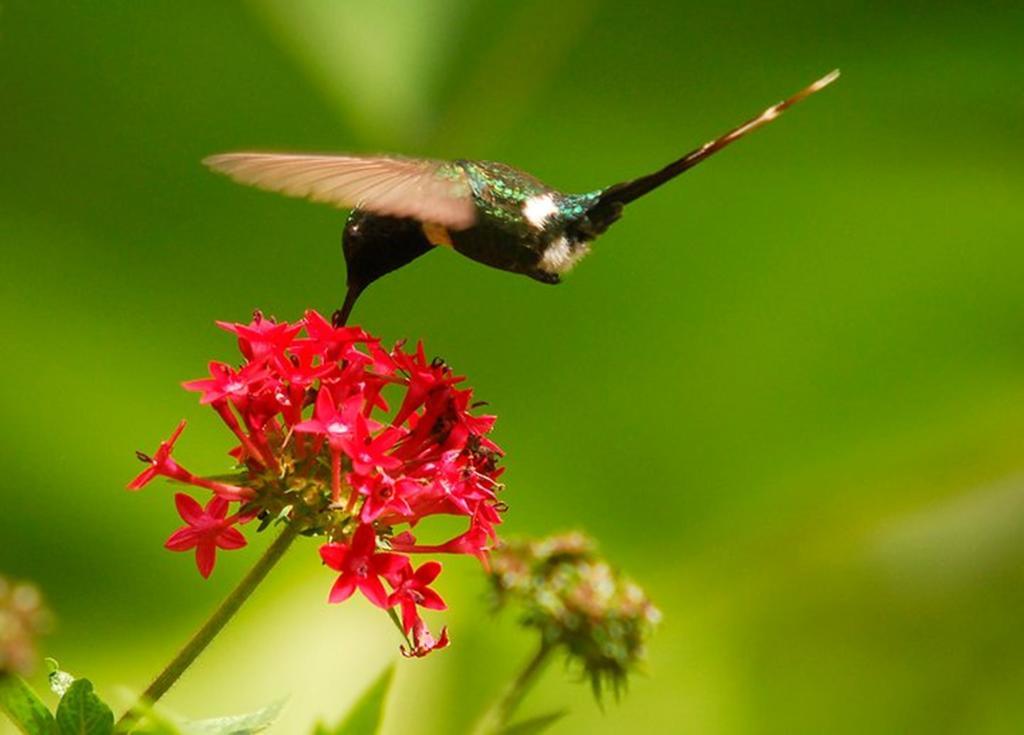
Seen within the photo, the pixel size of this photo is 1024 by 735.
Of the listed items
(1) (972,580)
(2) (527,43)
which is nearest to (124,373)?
(2) (527,43)

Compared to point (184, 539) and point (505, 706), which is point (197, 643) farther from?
point (505, 706)

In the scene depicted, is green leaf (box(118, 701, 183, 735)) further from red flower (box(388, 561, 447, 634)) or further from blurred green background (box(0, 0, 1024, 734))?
blurred green background (box(0, 0, 1024, 734))

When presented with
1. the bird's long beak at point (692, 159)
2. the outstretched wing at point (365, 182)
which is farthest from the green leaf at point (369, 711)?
the bird's long beak at point (692, 159)

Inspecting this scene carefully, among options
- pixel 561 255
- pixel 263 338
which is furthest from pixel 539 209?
pixel 263 338

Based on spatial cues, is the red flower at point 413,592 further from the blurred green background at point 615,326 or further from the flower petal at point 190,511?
the blurred green background at point 615,326

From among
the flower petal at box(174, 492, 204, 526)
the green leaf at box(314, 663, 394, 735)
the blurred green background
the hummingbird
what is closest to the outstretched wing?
the hummingbird

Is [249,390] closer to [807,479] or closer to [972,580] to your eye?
[807,479]
